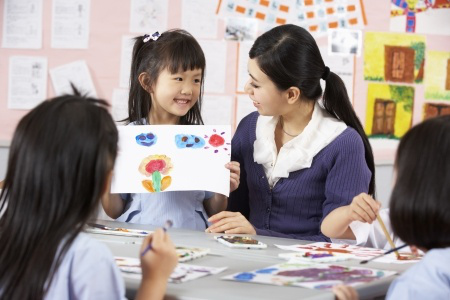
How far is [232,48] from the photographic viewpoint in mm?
3521

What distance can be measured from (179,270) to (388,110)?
2189mm

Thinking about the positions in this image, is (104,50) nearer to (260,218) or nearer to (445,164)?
(260,218)

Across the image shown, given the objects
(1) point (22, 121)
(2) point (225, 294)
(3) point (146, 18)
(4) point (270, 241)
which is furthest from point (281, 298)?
(3) point (146, 18)

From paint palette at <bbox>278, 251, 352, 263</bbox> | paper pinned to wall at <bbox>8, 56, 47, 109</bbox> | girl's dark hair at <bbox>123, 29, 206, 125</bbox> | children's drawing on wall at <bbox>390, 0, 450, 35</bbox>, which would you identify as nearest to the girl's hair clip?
girl's dark hair at <bbox>123, 29, 206, 125</bbox>

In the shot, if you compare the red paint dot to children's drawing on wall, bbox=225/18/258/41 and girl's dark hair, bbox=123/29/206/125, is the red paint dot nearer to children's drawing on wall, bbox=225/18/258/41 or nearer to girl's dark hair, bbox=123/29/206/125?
girl's dark hair, bbox=123/29/206/125

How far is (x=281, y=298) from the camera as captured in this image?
1.26 metres

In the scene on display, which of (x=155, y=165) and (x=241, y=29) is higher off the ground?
(x=241, y=29)

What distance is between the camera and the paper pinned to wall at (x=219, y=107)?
11.6 ft

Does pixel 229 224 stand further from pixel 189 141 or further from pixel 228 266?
pixel 228 266

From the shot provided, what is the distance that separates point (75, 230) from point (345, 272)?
55cm

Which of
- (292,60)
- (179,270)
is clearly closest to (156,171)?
(292,60)

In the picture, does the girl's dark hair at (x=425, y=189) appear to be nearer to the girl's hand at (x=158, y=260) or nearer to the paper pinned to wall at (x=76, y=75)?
the girl's hand at (x=158, y=260)

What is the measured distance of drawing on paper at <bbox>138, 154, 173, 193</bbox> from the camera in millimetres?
2154

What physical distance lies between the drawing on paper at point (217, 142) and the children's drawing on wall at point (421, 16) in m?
1.53
